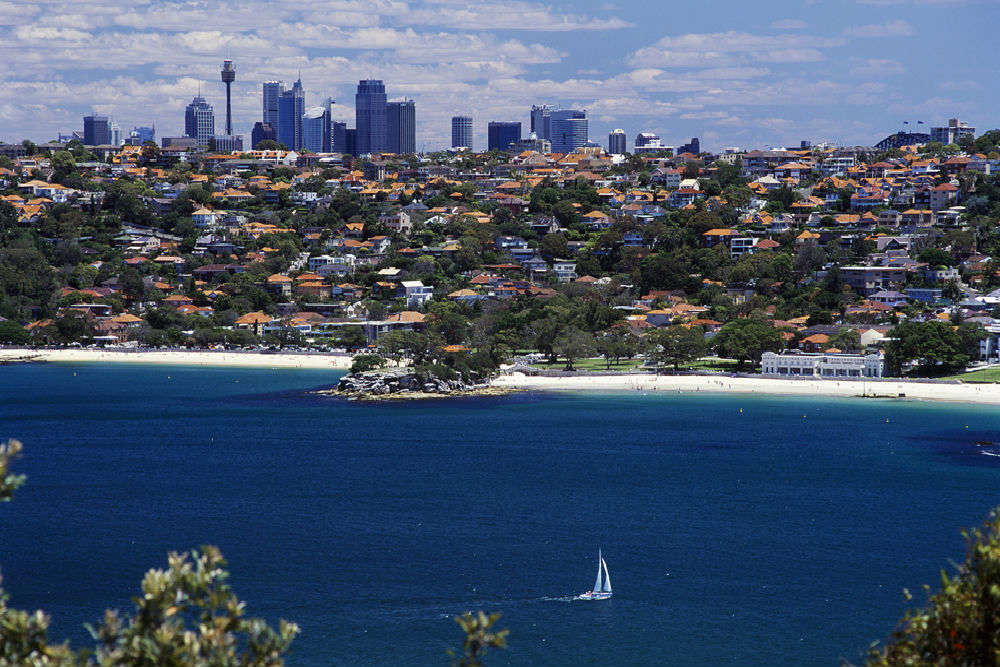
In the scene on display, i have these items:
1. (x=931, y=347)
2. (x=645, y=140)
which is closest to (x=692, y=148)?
(x=645, y=140)

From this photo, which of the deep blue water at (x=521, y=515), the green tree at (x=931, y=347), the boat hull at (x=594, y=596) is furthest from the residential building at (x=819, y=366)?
the boat hull at (x=594, y=596)

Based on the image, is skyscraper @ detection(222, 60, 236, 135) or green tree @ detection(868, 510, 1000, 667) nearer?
green tree @ detection(868, 510, 1000, 667)

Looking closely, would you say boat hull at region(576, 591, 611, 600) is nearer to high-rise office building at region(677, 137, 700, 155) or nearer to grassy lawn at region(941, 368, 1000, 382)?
grassy lawn at region(941, 368, 1000, 382)

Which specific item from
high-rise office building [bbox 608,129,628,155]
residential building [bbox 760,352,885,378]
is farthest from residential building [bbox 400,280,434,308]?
high-rise office building [bbox 608,129,628,155]

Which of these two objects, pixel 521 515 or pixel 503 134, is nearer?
pixel 521 515

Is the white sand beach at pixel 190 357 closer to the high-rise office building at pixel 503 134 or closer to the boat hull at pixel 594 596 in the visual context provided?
the boat hull at pixel 594 596

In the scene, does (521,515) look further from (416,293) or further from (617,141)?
(617,141)
